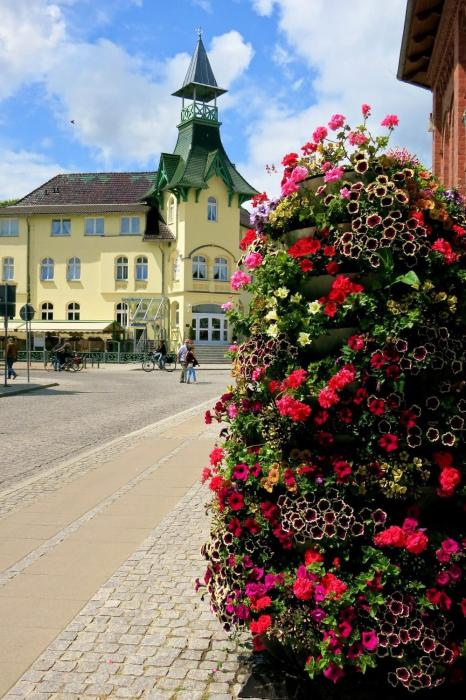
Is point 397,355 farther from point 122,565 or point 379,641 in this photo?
point 122,565

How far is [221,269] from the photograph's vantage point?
5497 cm

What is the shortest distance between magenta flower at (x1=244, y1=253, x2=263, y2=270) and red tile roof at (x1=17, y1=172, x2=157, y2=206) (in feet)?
180

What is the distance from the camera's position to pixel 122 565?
5.55 meters

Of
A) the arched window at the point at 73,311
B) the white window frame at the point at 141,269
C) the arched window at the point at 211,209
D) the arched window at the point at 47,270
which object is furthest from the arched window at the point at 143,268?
the arched window at the point at 47,270

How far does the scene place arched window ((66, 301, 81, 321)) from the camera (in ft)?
186

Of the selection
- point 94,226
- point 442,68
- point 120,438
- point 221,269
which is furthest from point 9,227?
point 120,438

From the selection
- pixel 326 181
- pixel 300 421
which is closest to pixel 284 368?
pixel 300 421

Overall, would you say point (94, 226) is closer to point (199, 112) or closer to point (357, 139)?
point (199, 112)

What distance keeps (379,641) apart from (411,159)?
7.06 feet

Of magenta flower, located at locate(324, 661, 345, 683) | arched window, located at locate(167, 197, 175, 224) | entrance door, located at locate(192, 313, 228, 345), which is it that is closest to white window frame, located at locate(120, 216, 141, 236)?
arched window, located at locate(167, 197, 175, 224)

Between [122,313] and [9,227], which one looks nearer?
[122,313]

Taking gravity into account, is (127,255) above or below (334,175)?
above

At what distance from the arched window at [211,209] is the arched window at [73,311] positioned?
1211 centimetres

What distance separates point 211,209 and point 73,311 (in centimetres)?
1304
